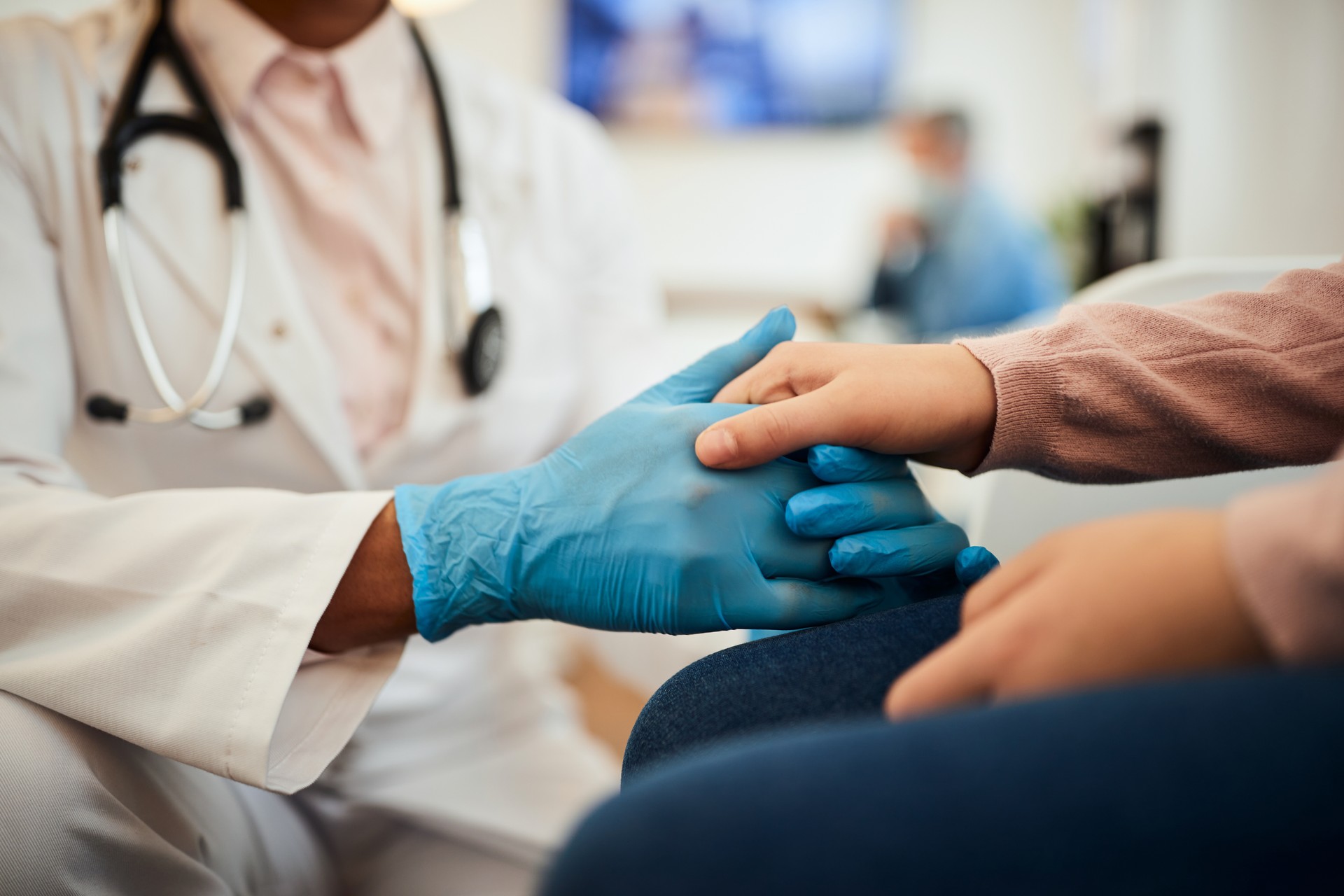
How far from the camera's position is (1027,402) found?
0.53 metres

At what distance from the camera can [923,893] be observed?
251mm

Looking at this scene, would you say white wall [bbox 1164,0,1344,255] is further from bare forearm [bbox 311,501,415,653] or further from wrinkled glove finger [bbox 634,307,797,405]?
bare forearm [bbox 311,501,415,653]

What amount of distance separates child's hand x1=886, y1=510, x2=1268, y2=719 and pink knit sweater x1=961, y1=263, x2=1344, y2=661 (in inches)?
7.7

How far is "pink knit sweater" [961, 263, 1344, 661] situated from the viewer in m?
0.51

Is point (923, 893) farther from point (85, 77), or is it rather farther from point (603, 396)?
point (85, 77)

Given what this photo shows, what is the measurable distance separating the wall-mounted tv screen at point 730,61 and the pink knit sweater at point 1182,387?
305 centimetres

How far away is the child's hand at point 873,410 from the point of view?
0.52 meters

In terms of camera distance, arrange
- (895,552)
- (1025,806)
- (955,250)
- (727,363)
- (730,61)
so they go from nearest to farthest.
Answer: (1025,806) < (895,552) < (727,363) < (955,250) < (730,61)

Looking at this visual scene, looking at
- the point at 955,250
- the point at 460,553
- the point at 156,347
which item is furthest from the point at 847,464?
the point at 955,250

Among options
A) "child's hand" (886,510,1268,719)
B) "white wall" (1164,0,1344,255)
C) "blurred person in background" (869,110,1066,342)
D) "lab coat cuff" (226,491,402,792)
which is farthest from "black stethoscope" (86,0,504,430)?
"blurred person in background" (869,110,1066,342)

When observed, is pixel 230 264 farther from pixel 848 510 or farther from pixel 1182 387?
pixel 1182 387

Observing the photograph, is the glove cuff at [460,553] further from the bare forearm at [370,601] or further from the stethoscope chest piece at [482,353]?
the stethoscope chest piece at [482,353]

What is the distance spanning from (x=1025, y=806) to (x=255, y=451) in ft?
2.61

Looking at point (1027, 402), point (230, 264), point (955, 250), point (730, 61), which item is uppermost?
point (730, 61)
